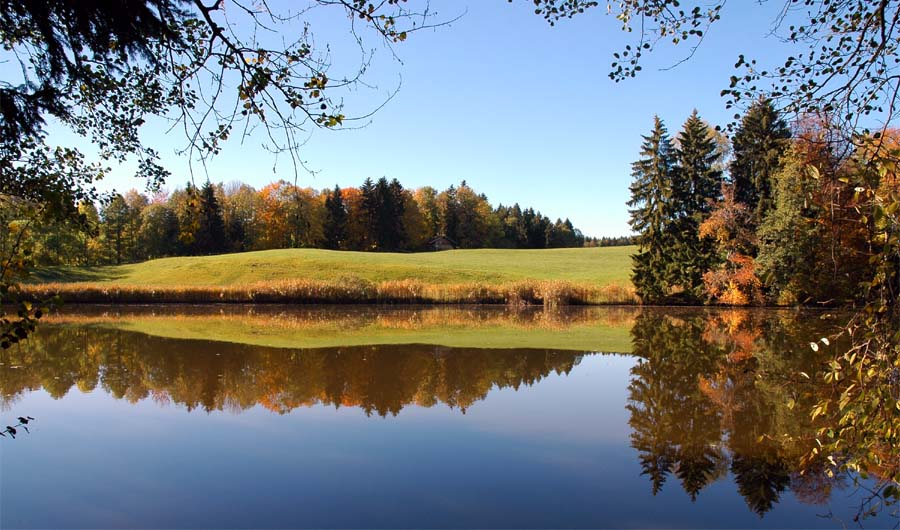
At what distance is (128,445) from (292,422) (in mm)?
2129

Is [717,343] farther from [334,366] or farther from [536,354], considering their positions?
[334,366]

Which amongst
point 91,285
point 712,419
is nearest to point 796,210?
point 712,419

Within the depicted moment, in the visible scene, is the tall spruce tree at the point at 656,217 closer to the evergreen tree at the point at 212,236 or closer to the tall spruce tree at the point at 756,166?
the tall spruce tree at the point at 756,166

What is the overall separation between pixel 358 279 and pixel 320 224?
3304 cm

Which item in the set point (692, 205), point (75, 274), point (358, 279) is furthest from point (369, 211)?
point (692, 205)

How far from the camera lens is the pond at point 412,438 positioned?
571 centimetres

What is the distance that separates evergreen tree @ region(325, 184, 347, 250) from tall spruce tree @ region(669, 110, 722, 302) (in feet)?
146

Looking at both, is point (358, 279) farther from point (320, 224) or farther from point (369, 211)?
point (369, 211)

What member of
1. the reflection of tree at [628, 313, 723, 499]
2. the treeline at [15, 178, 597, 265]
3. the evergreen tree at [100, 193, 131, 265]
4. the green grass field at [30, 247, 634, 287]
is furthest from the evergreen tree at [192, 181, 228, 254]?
the reflection of tree at [628, 313, 723, 499]

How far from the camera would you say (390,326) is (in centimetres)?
2305

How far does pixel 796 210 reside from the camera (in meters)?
26.4

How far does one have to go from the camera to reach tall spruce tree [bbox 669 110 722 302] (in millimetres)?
33562

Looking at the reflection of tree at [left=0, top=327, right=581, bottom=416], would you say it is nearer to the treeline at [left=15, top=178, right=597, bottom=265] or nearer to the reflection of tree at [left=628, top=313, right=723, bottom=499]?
the reflection of tree at [left=628, top=313, right=723, bottom=499]

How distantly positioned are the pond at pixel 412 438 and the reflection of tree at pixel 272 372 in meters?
0.08
